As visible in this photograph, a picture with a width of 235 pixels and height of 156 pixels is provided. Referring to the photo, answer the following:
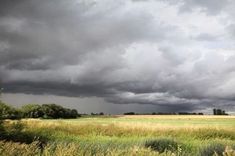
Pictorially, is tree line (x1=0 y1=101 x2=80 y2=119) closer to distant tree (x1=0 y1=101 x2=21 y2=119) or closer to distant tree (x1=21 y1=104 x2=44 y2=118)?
distant tree (x1=21 y1=104 x2=44 y2=118)

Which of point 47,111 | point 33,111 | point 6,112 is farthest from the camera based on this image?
point 47,111

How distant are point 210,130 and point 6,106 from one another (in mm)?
23270

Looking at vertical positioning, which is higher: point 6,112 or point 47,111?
point 47,111

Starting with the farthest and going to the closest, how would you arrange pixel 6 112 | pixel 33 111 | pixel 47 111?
pixel 47 111
pixel 33 111
pixel 6 112

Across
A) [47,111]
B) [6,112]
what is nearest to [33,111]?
[47,111]

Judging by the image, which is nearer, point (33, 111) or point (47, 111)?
point (33, 111)

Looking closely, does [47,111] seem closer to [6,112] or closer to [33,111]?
[33,111]

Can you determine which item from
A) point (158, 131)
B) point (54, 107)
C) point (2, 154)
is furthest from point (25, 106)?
point (2, 154)

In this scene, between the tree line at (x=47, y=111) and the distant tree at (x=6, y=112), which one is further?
the tree line at (x=47, y=111)

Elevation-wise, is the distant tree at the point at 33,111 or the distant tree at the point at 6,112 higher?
the distant tree at the point at 33,111

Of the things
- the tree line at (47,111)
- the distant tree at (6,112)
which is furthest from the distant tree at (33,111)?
the distant tree at (6,112)

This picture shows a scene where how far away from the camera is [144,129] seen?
46.6m

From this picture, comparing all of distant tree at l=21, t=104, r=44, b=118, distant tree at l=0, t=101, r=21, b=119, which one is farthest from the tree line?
distant tree at l=0, t=101, r=21, b=119

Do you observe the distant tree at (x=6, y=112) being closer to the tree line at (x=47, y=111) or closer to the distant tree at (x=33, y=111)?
the tree line at (x=47, y=111)
